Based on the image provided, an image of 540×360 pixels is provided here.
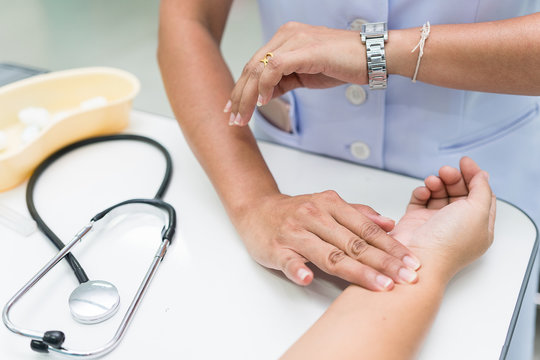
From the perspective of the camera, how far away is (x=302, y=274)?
1.86 ft

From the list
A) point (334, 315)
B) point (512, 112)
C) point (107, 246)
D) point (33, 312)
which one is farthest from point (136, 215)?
point (512, 112)

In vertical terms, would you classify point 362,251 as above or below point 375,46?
below

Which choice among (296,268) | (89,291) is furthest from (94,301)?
(296,268)

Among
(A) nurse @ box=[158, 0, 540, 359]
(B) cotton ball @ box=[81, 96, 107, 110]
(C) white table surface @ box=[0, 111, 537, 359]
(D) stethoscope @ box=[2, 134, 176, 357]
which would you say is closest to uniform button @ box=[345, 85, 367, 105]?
(A) nurse @ box=[158, 0, 540, 359]

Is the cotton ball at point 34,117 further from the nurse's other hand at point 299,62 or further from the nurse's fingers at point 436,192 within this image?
the nurse's fingers at point 436,192

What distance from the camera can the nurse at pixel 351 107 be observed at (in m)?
0.61

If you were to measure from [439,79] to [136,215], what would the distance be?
48cm

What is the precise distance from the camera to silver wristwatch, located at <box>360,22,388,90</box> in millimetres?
667

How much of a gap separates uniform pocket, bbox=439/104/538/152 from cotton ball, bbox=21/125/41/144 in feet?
2.28

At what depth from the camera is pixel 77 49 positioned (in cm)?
179

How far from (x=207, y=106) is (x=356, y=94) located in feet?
0.79

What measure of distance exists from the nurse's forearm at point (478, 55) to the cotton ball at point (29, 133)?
0.60 meters

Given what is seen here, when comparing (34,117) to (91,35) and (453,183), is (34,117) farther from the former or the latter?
(91,35)

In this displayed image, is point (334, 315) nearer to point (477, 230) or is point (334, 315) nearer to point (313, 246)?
point (313, 246)
